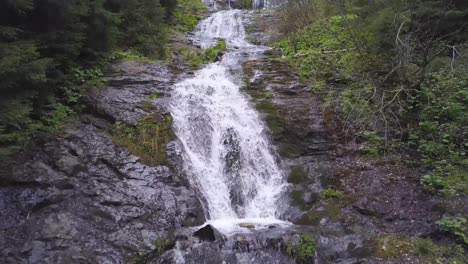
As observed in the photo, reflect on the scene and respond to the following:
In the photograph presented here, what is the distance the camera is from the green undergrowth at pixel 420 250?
580 cm

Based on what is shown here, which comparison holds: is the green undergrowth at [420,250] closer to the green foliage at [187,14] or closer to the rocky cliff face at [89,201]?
the rocky cliff face at [89,201]

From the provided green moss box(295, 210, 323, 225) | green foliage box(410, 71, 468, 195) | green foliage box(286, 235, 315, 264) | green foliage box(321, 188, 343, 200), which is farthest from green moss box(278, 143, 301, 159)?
green foliage box(286, 235, 315, 264)

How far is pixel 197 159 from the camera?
342 inches

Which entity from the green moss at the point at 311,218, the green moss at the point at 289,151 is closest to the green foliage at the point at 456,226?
the green moss at the point at 311,218

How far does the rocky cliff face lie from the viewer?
577cm

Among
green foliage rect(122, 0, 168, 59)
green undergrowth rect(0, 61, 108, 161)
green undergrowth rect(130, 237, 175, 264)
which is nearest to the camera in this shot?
green undergrowth rect(0, 61, 108, 161)

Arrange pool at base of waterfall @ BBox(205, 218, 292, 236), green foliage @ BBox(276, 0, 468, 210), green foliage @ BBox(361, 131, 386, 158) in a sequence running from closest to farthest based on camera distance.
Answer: pool at base of waterfall @ BBox(205, 218, 292, 236), green foliage @ BBox(276, 0, 468, 210), green foliage @ BBox(361, 131, 386, 158)

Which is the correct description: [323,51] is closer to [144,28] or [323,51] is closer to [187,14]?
[144,28]

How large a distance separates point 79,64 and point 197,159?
4096 millimetres

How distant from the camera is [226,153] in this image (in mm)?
9023

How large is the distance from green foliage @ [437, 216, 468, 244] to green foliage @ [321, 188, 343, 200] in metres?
1.98

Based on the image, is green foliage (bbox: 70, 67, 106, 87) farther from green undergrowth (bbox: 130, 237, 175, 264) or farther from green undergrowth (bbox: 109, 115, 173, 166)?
green undergrowth (bbox: 130, 237, 175, 264)

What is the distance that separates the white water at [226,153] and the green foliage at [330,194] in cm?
101

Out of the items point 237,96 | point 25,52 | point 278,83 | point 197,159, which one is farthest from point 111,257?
point 278,83
